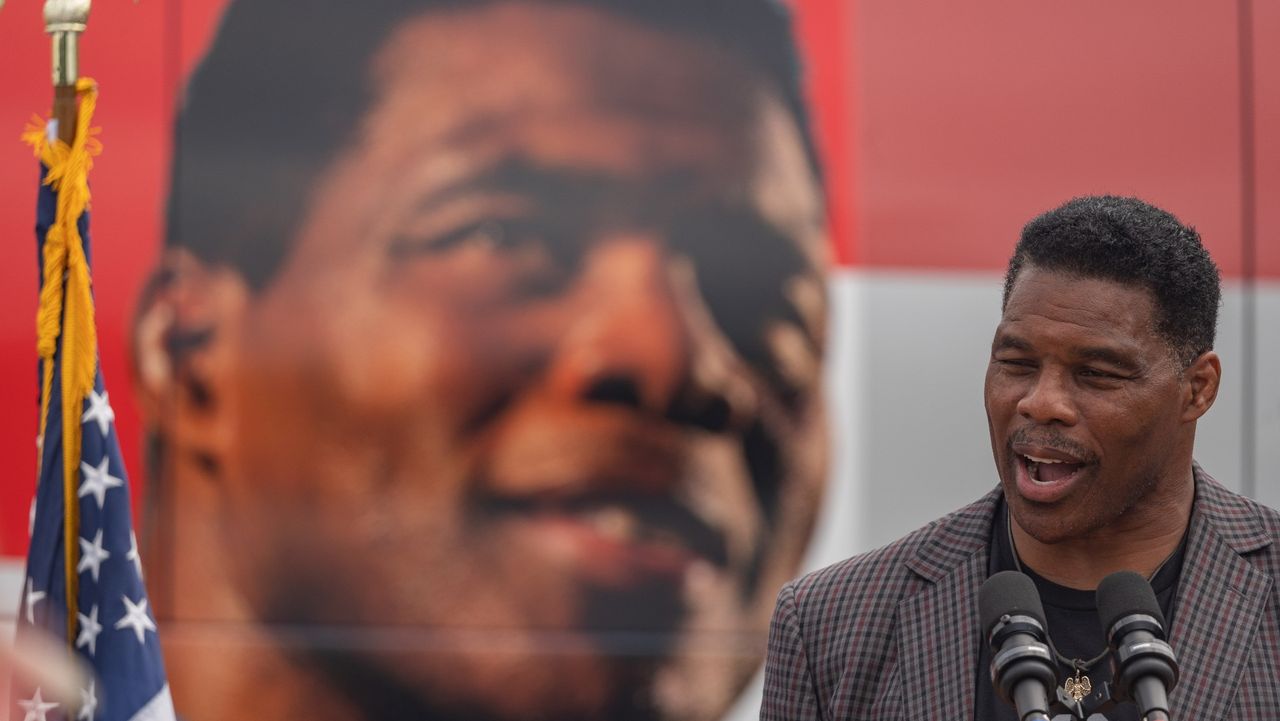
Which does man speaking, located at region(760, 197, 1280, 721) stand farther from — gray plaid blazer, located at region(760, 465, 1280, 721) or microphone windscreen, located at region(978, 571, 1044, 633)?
microphone windscreen, located at region(978, 571, 1044, 633)

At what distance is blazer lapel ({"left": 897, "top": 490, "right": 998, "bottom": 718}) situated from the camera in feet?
5.85

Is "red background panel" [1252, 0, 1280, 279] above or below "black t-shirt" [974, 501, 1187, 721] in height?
above

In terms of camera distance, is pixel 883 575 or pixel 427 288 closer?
pixel 883 575

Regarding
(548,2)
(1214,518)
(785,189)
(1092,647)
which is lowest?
(1092,647)

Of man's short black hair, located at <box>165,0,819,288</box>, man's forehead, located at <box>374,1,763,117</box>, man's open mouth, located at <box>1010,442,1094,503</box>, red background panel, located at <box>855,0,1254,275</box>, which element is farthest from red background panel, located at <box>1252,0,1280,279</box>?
man's open mouth, located at <box>1010,442,1094,503</box>

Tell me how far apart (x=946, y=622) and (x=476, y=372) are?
1.32 m

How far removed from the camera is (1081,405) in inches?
69.4

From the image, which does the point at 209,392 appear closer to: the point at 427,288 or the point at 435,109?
the point at 427,288

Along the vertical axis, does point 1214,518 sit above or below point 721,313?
below

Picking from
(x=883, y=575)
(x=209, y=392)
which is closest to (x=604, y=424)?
(x=209, y=392)

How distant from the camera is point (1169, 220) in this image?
1.86 meters

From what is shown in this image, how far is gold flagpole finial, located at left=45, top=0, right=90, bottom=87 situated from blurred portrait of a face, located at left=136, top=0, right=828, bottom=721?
345 mm

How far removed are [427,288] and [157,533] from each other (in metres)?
0.69

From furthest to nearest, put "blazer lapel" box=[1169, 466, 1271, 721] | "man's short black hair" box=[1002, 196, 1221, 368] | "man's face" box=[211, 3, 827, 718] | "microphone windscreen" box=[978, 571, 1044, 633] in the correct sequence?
"man's face" box=[211, 3, 827, 718] → "man's short black hair" box=[1002, 196, 1221, 368] → "blazer lapel" box=[1169, 466, 1271, 721] → "microphone windscreen" box=[978, 571, 1044, 633]
